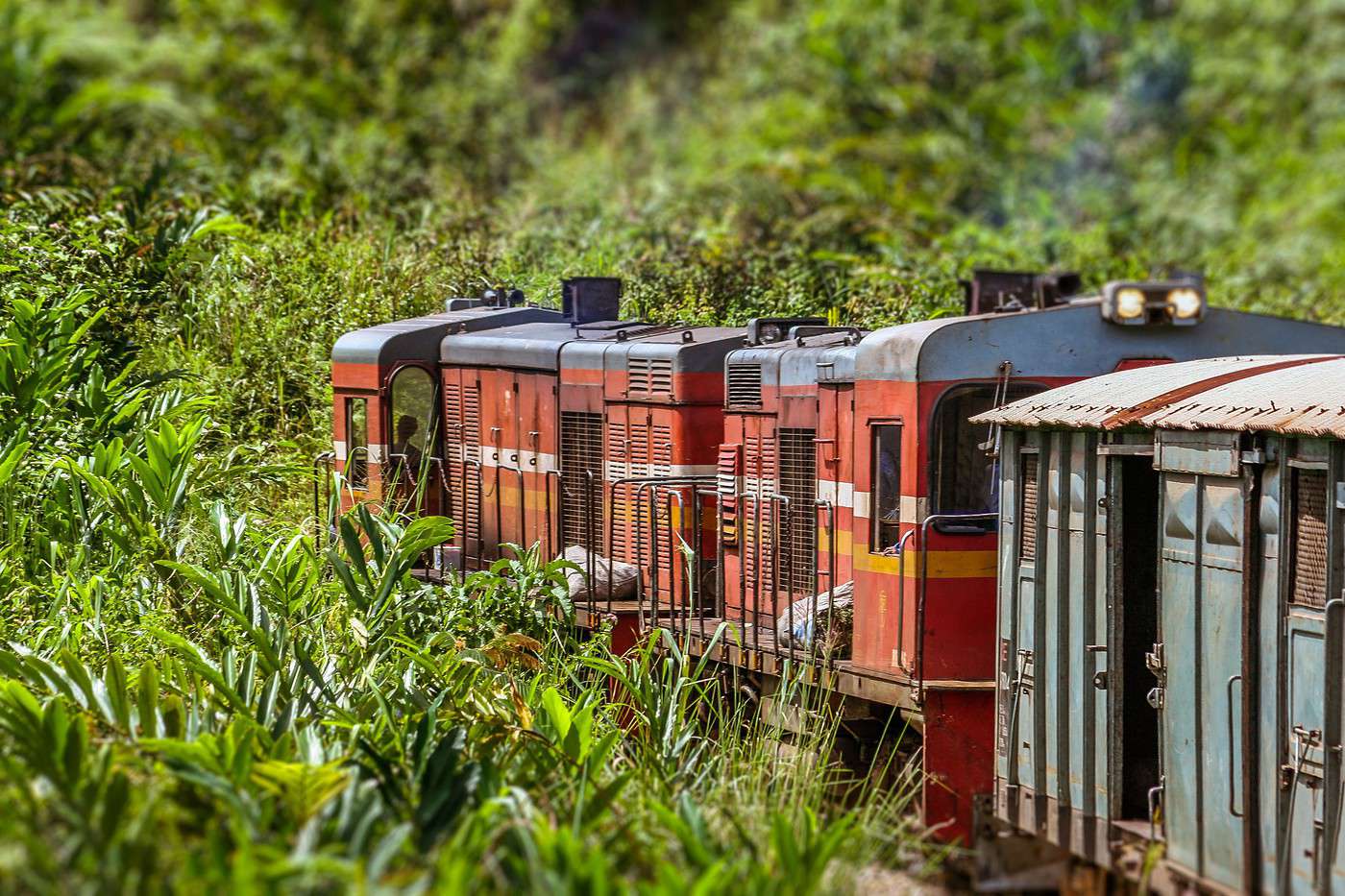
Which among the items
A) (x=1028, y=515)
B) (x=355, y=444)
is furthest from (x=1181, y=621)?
(x=355, y=444)

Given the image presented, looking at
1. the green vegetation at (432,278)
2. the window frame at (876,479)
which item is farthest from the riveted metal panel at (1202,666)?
the window frame at (876,479)

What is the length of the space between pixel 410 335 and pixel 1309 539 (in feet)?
24.7

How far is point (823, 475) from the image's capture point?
9.94 meters

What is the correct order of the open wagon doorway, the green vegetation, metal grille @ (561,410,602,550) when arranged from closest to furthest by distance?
the green vegetation, the open wagon doorway, metal grille @ (561,410,602,550)

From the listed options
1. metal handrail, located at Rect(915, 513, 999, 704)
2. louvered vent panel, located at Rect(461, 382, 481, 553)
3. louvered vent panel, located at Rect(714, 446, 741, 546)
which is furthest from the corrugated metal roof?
louvered vent panel, located at Rect(461, 382, 481, 553)

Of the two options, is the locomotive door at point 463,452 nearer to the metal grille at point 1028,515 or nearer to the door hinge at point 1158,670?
the metal grille at point 1028,515

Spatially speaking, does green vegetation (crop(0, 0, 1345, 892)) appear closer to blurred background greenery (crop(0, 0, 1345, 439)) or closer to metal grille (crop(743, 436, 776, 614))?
blurred background greenery (crop(0, 0, 1345, 439))

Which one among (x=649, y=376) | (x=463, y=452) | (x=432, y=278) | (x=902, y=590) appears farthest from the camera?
(x=432, y=278)

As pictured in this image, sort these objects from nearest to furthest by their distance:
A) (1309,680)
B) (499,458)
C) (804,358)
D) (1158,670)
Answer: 1. (1309,680)
2. (1158,670)
3. (804,358)
4. (499,458)

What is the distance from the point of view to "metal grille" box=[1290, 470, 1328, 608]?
6.65 m

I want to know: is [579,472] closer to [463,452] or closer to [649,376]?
[649,376]

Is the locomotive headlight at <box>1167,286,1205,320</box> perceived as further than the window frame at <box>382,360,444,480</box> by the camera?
No

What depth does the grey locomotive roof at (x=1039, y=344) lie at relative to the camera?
901 centimetres

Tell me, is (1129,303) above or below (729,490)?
above
